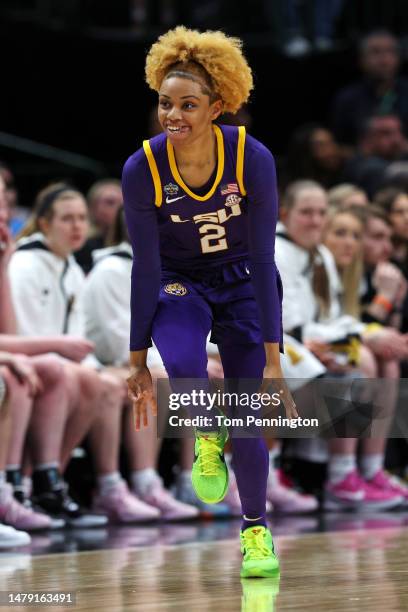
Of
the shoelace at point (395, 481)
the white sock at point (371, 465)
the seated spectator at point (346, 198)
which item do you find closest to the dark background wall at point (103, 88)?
the seated spectator at point (346, 198)

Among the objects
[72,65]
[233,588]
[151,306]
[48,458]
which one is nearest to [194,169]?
[151,306]

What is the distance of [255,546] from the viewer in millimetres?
3945

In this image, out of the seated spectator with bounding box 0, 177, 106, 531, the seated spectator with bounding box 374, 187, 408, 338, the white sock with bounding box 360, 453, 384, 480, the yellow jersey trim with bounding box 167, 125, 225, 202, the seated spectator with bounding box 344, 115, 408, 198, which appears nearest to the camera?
the yellow jersey trim with bounding box 167, 125, 225, 202

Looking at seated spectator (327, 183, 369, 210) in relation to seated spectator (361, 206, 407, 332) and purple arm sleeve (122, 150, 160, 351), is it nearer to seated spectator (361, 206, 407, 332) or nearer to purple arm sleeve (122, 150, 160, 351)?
seated spectator (361, 206, 407, 332)

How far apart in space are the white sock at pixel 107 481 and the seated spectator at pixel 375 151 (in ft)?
11.2

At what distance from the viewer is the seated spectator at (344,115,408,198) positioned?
833 centimetres

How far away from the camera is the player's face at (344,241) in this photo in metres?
6.78

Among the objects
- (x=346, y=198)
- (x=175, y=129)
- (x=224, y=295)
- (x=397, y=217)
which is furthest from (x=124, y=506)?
(x=397, y=217)

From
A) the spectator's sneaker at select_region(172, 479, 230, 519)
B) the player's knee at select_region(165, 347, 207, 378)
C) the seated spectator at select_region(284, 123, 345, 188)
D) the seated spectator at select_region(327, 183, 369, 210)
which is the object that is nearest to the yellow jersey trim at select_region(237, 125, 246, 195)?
the player's knee at select_region(165, 347, 207, 378)

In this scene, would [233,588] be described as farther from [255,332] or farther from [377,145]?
[377,145]

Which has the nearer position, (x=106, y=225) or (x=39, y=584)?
(x=39, y=584)

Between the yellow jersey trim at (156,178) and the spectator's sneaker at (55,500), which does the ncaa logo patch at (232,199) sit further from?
the spectator's sneaker at (55,500)

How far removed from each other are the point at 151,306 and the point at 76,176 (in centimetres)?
530

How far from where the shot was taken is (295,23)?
1011 centimetres
